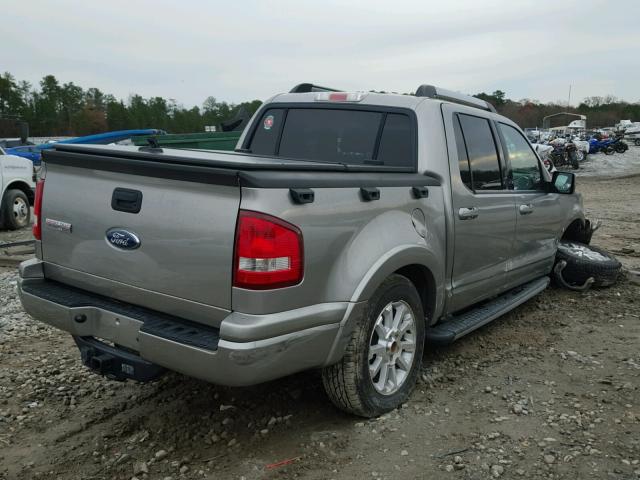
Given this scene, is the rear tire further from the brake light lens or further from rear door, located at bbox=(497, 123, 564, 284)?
rear door, located at bbox=(497, 123, 564, 284)

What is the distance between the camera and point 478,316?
167 inches

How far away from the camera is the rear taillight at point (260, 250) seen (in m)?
2.53

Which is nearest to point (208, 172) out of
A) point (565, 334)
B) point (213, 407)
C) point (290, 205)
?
point (290, 205)

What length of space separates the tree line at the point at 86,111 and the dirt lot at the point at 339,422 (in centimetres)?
7215

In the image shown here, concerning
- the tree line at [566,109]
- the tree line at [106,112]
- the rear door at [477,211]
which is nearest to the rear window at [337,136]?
the rear door at [477,211]

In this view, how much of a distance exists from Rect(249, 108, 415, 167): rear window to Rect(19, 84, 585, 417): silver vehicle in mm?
14

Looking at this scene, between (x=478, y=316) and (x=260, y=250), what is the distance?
2.26 m

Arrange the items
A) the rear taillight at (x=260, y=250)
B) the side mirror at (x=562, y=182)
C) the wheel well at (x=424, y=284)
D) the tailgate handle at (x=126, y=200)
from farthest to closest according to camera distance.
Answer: the side mirror at (x=562, y=182)
the wheel well at (x=424, y=284)
the tailgate handle at (x=126, y=200)
the rear taillight at (x=260, y=250)

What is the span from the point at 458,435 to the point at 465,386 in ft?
2.28

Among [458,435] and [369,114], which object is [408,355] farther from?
[369,114]

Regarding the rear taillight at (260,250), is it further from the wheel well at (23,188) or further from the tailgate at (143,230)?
the wheel well at (23,188)

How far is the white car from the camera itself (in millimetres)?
10359

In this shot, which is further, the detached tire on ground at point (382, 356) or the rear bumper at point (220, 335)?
the detached tire on ground at point (382, 356)

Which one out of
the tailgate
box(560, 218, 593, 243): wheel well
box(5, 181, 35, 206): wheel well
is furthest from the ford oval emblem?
box(5, 181, 35, 206): wheel well
